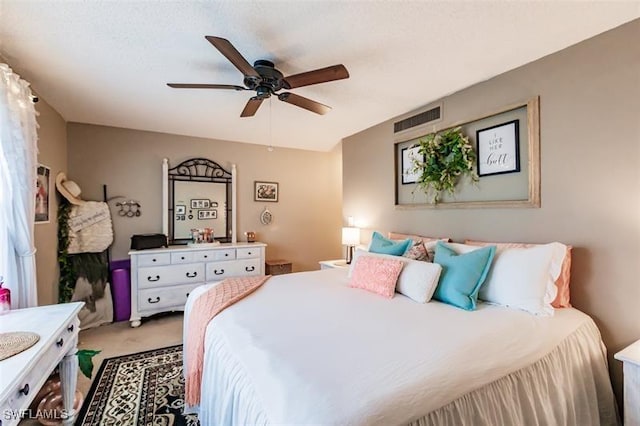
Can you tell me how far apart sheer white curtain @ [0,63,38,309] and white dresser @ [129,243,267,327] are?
1299 mm

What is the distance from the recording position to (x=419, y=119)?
311cm

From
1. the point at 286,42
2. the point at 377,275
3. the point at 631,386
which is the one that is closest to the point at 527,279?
the point at 631,386

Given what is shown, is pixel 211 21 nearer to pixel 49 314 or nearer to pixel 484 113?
pixel 49 314

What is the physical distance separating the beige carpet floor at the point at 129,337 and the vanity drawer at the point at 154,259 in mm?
729

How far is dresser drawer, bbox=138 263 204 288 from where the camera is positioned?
3.49 m

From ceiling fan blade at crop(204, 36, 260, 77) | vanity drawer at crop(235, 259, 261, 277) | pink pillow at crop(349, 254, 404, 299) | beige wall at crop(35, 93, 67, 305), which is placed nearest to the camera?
ceiling fan blade at crop(204, 36, 260, 77)

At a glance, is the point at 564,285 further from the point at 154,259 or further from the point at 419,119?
the point at 154,259

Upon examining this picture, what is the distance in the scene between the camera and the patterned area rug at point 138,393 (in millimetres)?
1869

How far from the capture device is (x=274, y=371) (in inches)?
43.4

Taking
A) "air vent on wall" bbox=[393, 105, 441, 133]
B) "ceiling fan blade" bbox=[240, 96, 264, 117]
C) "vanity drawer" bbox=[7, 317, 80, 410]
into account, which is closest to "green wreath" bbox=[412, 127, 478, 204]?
"air vent on wall" bbox=[393, 105, 441, 133]

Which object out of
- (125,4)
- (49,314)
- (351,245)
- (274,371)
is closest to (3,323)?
(49,314)

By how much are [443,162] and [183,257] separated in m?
3.22

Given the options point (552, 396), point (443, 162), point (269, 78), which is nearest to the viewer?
point (552, 396)

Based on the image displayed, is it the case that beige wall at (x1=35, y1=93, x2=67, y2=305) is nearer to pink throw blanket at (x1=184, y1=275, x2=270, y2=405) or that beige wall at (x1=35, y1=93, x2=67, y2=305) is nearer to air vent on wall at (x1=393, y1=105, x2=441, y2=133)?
pink throw blanket at (x1=184, y1=275, x2=270, y2=405)
